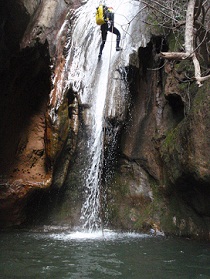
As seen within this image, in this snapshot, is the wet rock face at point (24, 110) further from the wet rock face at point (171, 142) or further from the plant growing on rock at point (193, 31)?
the plant growing on rock at point (193, 31)

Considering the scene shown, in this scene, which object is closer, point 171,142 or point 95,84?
point 171,142

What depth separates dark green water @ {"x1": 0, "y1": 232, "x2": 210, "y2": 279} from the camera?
4855 mm

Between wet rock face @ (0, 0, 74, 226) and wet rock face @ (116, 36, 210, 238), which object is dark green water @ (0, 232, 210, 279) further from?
wet rock face @ (0, 0, 74, 226)

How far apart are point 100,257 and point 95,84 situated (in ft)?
18.9

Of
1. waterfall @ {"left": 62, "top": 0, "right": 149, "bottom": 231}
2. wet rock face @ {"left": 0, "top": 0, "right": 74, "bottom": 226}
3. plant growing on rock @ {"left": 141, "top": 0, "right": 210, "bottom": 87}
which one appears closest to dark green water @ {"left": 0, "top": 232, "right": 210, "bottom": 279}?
wet rock face @ {"left": 0, "top": 0, "right": 74, "bottom": 226}

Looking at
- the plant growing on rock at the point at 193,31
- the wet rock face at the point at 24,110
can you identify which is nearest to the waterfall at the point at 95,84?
the wet rock face at the point at 24,110

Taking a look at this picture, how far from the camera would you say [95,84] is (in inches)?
391

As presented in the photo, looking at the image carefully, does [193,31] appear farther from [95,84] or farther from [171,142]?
[95,84]

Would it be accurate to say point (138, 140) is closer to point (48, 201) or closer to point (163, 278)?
point (48, 201)

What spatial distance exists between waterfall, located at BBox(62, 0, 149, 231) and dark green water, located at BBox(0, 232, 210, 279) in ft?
5.77

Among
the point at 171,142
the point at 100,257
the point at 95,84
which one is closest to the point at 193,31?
the point at 171,142

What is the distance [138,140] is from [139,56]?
2541mm

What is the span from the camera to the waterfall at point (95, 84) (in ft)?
29.2

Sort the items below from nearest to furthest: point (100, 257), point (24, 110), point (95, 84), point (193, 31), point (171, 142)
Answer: point (100, 257) < point (193, 31) < point (171, 142) < point (24, 110) < point (95, 84)
